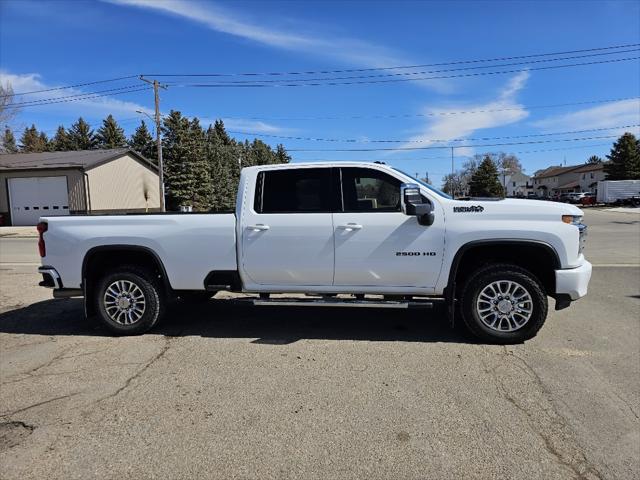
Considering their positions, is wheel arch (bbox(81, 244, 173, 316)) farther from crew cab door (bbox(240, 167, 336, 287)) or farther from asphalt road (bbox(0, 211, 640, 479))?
crew cab door (bbox(240, 167, 336, 287))

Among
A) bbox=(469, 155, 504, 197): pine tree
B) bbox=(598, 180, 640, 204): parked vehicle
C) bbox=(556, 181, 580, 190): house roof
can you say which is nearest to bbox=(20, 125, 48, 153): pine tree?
bbox=(469, 155, 504, 197): pine tree

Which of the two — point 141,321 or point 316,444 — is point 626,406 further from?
point 141,321

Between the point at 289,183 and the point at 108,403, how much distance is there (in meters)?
2.93

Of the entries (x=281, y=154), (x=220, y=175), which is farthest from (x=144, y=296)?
(x=281, y=154)

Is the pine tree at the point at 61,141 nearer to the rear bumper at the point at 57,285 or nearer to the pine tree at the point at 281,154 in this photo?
the pine tree at the point at 281,154

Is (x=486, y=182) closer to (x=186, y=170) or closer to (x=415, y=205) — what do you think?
(x=186, y=170)

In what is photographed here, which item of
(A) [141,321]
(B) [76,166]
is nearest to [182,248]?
(A) [141,321]

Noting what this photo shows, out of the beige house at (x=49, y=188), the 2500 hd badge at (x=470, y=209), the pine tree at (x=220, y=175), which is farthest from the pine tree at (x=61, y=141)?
the 2500 hd badge at (x=470, y=209)

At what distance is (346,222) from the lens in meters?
5.40

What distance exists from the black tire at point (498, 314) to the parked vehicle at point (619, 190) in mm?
62467

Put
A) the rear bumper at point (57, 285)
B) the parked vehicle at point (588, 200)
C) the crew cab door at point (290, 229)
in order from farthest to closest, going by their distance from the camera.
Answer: the parked vehicle at point (588, 200)
the rear bumper at point (57, 285)
the crew cab door at point (290, 229)

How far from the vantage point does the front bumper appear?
5145mm

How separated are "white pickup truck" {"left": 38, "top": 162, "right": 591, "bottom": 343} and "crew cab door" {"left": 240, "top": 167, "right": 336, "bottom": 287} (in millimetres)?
12

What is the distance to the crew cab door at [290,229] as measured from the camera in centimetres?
547
